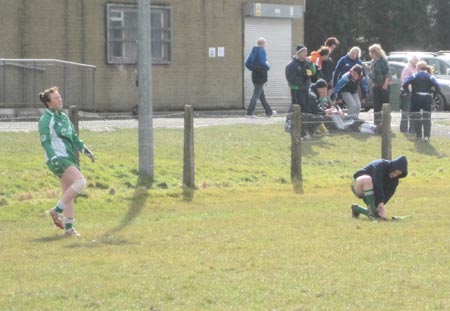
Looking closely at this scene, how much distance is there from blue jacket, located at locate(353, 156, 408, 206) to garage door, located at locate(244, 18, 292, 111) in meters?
19.6

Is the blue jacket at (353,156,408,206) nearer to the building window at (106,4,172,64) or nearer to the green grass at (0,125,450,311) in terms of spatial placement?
the green grass at (0,125,450,311)

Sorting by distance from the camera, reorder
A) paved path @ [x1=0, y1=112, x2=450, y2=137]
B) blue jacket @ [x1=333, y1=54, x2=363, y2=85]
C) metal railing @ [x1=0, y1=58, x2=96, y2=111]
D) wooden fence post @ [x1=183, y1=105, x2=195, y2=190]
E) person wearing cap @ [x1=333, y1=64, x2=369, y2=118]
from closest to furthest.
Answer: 1. wooden fence post @ [x1=183, y1=105, x2=195, y2=190]
2. paved path @ [x1=0, y1=112, x2=450, y2=137]
3. person wearing cap @ [x1=333, y1=64, x2=369, y2=118]
4. blue jacket @ [x1=333, y1=54, x2=363, y2=85]
5. metal railing @ [x1=0, y1=58, x2=96, y2=111]

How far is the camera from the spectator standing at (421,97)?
83.9ft

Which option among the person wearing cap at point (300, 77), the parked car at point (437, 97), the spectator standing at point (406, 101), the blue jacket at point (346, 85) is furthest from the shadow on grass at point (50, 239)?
the parked car at point (437, 97)

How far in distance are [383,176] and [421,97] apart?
11.3 meters

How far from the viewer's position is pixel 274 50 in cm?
3503

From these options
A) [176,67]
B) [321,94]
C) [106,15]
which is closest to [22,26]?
[106,15]

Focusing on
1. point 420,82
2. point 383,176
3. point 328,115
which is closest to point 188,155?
point 383,176

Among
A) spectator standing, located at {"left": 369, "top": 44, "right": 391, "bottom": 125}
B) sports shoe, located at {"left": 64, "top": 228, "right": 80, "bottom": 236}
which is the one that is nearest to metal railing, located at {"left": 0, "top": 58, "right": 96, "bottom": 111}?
spectator standing, located at {"left": 369, "top": 44, "right": 391, "bottom": 125}

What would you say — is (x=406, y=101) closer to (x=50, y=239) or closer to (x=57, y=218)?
(x=57, y=218)

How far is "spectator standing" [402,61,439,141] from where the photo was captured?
83.9ft

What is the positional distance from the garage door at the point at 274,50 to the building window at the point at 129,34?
2883 mm

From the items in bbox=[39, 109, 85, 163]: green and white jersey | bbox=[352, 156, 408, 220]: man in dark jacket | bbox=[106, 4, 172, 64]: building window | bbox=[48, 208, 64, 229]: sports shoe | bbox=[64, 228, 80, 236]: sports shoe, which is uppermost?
bbox=[106, 4, 172, 64]: building window

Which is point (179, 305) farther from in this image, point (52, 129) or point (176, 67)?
point (176, 67)
